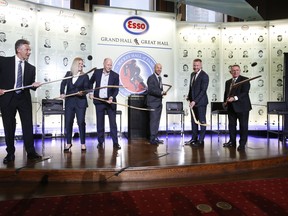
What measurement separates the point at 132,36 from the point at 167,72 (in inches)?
57.0

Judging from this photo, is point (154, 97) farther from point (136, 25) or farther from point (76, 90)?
point (136, 25)

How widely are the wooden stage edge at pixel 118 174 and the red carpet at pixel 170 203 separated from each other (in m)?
0.49

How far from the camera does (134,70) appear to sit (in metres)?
7.86

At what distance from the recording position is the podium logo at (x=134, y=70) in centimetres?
773

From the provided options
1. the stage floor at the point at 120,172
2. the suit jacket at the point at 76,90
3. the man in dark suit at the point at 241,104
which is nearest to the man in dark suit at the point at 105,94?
the suit jacket at the point at 76,90

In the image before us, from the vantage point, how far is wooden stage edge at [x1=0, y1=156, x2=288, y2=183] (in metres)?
3.33

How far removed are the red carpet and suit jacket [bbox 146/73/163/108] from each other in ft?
9.51

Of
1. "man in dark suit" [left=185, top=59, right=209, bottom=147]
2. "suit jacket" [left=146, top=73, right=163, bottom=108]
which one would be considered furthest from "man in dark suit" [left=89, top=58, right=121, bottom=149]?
"man in dark suit" [left=185, top=59, right=209, bottom=147]

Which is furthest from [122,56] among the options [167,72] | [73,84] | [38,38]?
[73,84]

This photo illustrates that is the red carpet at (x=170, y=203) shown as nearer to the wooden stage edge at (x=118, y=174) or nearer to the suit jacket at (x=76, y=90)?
the wooden stage edge at (x=118, y=174)

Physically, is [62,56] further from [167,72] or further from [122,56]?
[167,72]

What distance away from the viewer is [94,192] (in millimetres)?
2971

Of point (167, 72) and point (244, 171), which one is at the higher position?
point (167, 72)

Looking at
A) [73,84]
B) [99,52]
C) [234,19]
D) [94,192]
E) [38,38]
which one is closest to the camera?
[94,192]
